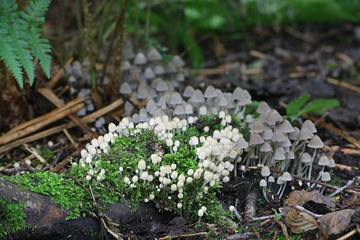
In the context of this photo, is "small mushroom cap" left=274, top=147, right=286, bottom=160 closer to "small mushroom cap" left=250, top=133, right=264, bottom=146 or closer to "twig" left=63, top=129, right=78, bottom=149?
"small mushroom cap" left=250, top=133, right=264, bottom=146

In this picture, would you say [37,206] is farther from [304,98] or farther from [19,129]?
[304,98]

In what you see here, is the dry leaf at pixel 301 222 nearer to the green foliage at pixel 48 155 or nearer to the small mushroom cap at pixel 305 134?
the small mushroom cap at pixel 305 134

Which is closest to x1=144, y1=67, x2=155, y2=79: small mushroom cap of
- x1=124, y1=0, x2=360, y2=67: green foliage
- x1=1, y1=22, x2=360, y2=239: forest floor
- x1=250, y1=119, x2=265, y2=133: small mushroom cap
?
x1=1, y1=22, x2=360, y2=239: forest floor

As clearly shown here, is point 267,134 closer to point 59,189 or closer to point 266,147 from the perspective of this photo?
point 266,147

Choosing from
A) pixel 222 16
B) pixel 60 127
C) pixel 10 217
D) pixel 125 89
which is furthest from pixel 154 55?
pixel 222 16

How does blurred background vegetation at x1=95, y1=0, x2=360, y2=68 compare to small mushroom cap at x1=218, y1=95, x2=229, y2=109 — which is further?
blurred background vegetation at x1=95, y1=0, x2=360, y2=68
